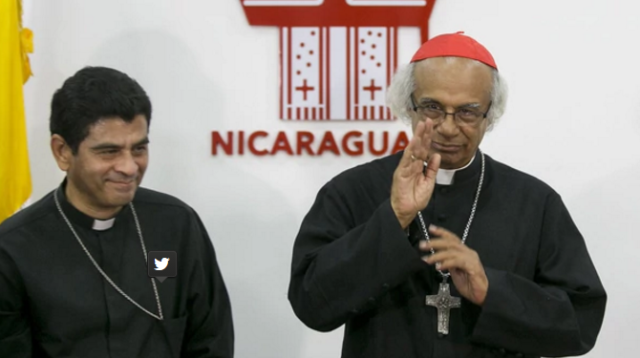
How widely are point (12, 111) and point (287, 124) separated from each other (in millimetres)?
1094

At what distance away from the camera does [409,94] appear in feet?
8.07

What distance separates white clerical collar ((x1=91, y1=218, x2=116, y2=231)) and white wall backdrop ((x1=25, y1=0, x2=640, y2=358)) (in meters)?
1.09

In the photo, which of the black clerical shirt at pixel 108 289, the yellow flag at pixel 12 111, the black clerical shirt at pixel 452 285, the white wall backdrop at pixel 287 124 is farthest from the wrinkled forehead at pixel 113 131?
the white wall backdrop at pixel 287 124

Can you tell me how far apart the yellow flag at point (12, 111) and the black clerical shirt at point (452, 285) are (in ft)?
4.61

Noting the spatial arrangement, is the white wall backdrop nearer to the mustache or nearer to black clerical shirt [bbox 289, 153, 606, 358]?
black clerical shirt [bbox 289, 153, 606, 358]

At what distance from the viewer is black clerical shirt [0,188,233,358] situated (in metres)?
2.35

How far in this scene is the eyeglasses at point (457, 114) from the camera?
2.37 m

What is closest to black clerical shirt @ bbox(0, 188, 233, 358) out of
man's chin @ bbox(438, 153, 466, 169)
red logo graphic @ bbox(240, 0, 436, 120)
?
man's chin @ bbox(438, 153, 466, 169)

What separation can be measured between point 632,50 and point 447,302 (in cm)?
181

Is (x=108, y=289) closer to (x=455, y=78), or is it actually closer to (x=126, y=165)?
(x=126, y=165)

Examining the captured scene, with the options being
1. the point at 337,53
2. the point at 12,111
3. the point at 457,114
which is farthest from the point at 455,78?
the point at 12,111

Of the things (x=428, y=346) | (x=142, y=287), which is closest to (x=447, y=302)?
(x=428, y=346)

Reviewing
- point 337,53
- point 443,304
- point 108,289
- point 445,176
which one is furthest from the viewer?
point 337,53

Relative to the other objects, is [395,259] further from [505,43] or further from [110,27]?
[110,27]
